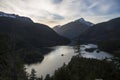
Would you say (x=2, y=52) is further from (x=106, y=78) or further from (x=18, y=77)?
(x=106, y=78)

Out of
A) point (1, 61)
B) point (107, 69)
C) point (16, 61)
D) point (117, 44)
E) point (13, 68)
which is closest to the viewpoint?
point (13, 68)

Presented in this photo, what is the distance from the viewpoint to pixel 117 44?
638 ft

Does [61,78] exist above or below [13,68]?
below

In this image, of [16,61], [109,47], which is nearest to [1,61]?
[16,61]

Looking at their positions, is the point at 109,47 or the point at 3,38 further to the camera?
the point at 109,47

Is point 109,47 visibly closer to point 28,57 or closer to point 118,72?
point 28,57

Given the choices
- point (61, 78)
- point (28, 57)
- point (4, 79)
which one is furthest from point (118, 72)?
point (28, 57)

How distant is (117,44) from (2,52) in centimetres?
16587

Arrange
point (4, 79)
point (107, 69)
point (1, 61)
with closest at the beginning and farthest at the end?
1. point (4, 79)
2. point (1, 61)
3. point (107, 69)

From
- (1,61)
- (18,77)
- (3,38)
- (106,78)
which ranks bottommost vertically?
(106,78)

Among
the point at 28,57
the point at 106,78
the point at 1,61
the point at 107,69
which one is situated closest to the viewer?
the point at 106,78

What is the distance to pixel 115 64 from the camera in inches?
2133

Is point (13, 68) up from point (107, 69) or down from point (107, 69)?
up

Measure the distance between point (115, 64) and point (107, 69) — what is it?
3.31 m
